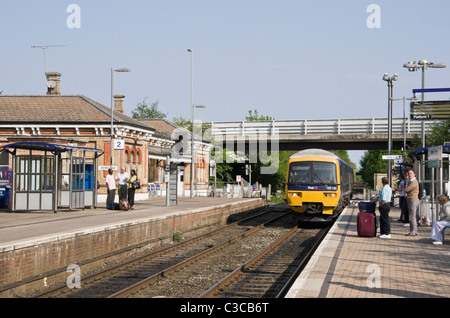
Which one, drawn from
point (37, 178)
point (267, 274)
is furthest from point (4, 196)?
point (267, 274)

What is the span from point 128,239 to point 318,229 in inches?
434

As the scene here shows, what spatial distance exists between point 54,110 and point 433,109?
24779mm

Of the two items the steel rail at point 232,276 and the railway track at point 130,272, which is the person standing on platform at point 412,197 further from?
the railway track at point 130,272

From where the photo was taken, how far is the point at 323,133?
55125mm

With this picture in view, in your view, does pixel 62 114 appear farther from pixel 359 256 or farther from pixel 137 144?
pixel 359 256

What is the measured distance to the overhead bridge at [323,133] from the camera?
175 ft

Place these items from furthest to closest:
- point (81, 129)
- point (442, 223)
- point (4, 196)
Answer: point (81, 129), point (4, 196), point (442, 223)

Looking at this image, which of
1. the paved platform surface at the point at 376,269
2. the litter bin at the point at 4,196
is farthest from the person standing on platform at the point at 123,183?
→ the paved platform surface at the point at 376,269

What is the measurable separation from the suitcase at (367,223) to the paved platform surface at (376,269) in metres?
0.27

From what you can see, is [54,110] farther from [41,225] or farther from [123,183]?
[41,225]

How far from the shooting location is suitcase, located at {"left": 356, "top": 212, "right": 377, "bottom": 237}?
18.3 m
